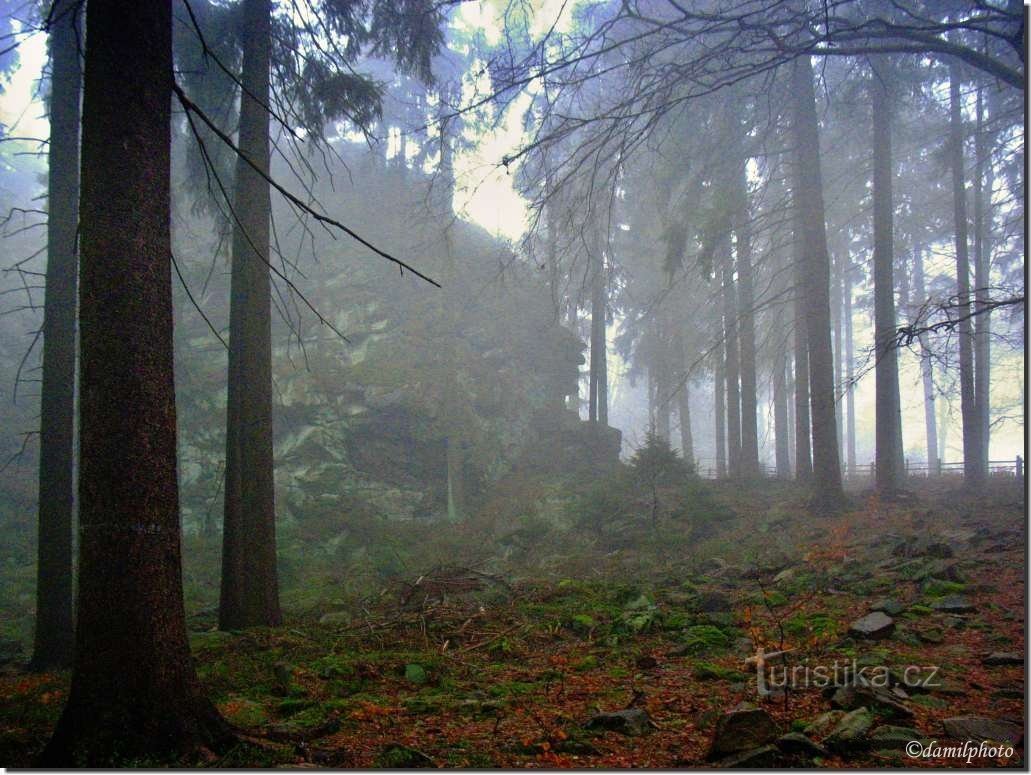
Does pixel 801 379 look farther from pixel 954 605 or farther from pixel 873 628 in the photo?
pixel 873 628

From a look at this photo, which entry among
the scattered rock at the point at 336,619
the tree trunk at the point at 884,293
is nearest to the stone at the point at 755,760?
the scattered rock at the point at 336,619

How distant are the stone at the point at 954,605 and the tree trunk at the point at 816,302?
21.3 ft

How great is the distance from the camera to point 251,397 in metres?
7.85

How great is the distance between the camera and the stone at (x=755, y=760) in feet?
10.3

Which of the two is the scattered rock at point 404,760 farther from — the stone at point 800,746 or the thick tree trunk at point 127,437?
the stone at point 800,746

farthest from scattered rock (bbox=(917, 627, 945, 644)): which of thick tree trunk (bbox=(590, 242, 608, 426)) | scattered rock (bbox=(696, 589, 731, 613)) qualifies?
thick tree trunk (bbox=(590, 242, 608, 426))

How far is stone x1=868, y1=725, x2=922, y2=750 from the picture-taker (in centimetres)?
324

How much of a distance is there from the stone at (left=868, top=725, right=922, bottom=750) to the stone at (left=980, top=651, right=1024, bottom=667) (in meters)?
1.70

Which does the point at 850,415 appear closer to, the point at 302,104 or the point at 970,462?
the point at 970,462

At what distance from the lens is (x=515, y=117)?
1057cm

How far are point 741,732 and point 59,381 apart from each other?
833 centimetres

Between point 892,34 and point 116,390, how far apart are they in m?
6.94

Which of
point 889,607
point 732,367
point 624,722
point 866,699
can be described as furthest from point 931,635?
point 732,367

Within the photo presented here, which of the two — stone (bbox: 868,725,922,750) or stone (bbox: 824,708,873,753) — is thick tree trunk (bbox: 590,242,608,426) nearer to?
stone (bbox: 824,708,873,753)
